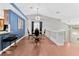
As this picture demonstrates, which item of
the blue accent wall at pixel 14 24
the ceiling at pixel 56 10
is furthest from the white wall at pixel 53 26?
the blue accent wall at pixel 14 24

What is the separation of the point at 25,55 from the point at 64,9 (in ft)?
3.94

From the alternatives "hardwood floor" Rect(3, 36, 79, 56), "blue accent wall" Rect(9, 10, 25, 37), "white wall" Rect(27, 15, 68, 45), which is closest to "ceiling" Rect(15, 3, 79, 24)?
"white wall" Rect(27, 15, 68, 45)

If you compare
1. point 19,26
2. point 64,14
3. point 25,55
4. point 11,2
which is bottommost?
point 25,55

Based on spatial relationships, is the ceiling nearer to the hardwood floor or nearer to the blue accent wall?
the blue accent wall

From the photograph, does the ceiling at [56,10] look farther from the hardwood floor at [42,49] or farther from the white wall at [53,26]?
the hardwood floor at [42,49]

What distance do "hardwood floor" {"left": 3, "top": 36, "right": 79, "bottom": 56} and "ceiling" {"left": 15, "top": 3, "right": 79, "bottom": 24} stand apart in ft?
1.67

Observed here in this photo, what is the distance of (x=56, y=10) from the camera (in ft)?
9.36

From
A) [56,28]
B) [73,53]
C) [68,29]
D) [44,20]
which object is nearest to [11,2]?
[44,20]

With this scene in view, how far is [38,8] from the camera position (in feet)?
9.27

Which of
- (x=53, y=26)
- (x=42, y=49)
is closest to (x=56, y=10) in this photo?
(x=53, y=26)

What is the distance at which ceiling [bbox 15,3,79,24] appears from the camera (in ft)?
9.14

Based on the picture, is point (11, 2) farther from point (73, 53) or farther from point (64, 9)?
point (73, 53)

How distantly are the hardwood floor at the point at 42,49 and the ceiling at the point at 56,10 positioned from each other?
51cm

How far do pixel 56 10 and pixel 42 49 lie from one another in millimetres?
835
